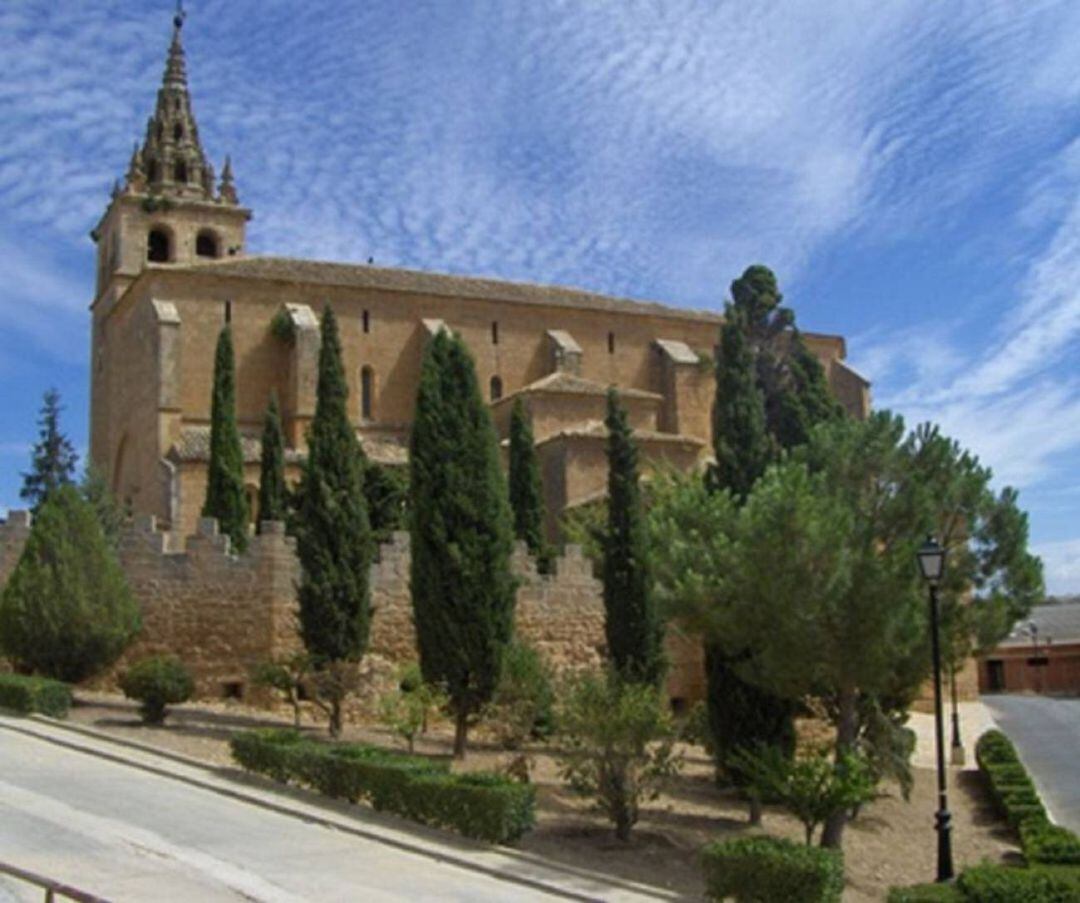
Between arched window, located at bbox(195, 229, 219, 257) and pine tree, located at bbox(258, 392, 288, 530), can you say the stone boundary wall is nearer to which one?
pine tree, located at bbox(258, 392, 288, 530)

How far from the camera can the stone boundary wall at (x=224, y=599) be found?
64.8ft

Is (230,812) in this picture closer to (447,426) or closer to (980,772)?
(447,426)

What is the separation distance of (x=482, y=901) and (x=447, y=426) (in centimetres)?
904

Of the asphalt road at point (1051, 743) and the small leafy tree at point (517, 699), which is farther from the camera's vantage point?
the asphalt road at point (1051, 743)

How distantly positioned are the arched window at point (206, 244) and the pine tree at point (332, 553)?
98.3 ft

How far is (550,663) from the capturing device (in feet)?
71.9

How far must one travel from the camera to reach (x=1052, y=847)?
11.4 m

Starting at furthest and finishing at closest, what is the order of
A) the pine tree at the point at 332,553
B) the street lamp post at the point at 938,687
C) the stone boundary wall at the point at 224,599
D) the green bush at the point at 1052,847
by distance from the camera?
the stone boundary wall at the point at 224,599 → the pine tree at the point at 332,553 → the street lamp post at the point at 938,687 → the green bush at the point at 1052,847

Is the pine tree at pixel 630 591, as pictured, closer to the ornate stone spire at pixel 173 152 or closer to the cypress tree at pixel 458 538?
the cypress tree at pixel 458 538

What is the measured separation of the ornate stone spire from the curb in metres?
35.4

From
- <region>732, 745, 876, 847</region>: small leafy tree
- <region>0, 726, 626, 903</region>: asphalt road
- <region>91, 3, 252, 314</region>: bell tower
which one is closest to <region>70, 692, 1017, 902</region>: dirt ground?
<region>732, 745, 876, 847</region>: small leafy tree

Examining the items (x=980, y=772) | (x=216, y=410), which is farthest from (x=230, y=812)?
(x=216, y=410)

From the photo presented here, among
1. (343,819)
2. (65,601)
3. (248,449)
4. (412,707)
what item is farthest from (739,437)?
(248,449)

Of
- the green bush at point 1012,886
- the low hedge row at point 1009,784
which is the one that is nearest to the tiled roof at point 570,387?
the low hedge row at point 1009,784
